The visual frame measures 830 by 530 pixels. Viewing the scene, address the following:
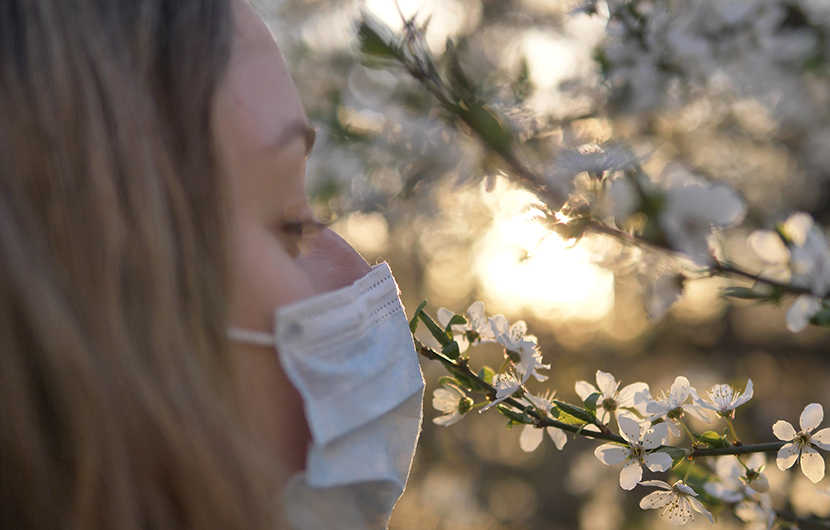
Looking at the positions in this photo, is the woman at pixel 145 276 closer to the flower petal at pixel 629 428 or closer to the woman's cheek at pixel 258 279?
the woman's cheek at pixel 258 279

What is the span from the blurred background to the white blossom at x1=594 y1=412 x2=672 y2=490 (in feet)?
0.43

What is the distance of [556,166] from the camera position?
148cm

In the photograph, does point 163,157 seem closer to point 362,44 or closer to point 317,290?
point 317,290

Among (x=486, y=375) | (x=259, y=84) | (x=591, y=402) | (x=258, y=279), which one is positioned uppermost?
(x=259, y=84)

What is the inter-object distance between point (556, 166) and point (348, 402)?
771 millimetres

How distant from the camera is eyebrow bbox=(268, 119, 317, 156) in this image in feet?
3.47

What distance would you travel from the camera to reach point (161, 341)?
2.98ft

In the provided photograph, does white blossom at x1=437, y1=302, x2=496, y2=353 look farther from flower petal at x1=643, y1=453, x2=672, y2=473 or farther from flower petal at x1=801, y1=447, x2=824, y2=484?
flower petal at x1=801, y1=447, x2=824, y2=484

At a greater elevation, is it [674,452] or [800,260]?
[800,260]

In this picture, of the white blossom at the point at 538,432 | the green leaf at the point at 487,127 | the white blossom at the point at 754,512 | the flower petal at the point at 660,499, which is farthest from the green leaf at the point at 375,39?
the white blossom at the point at 754,512

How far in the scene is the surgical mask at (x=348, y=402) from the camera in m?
1.05

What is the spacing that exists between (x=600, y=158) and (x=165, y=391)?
0.94 m

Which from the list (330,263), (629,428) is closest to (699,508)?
(629,428)

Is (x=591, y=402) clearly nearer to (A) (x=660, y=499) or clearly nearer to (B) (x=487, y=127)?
(A) (x=660, y=499)
